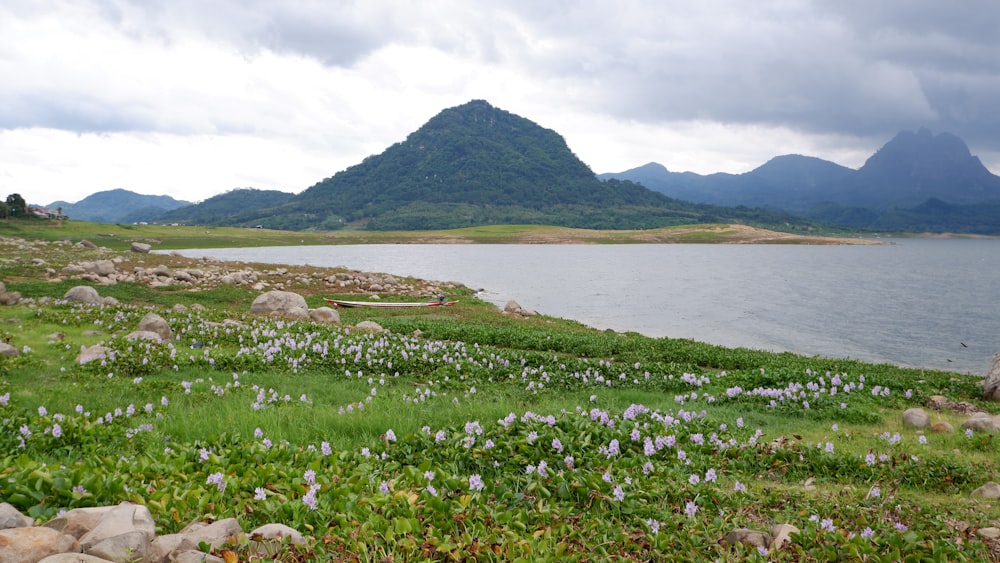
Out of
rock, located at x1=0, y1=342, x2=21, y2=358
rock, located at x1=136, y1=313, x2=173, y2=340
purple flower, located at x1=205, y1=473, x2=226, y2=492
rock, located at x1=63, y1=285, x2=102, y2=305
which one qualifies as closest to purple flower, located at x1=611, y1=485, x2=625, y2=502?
purple flower, located at x1=205, y1=473, x2=226, y2=492

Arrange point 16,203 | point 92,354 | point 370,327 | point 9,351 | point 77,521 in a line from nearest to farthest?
point 77,521 < point 9,351 < point 92,354 < point 370,327 < point 16,203

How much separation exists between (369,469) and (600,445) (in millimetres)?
3245

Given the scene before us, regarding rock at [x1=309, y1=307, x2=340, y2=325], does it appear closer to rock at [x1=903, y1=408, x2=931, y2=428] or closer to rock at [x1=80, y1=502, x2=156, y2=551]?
rock at [x1=80, y1=502, x2=156, y2=551]

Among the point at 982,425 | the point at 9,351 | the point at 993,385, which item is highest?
the point at 9,351

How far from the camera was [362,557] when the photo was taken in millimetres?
4777

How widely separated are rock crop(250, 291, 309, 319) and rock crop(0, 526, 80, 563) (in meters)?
22.2

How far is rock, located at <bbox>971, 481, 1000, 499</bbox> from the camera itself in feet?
23.9

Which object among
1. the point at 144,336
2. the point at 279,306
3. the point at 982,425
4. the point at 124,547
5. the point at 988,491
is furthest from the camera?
the point at 279,306

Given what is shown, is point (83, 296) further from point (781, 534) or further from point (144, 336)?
point (781, 534)

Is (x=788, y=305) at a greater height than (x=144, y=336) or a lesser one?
lesser

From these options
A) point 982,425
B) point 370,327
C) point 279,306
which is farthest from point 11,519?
point 279,306

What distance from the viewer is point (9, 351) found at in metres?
13.2

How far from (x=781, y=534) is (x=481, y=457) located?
3.56 meters

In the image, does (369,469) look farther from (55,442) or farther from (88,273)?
(88,273)
